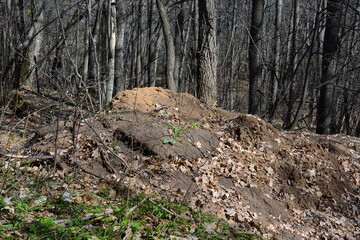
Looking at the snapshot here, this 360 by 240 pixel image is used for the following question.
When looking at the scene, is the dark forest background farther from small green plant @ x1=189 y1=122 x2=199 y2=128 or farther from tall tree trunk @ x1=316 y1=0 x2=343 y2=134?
small green plant @ x1=189 y1=122 x2=199 y2=128

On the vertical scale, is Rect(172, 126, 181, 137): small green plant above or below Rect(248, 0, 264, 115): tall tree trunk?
below

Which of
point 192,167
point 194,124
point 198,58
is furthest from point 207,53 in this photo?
point 192,167

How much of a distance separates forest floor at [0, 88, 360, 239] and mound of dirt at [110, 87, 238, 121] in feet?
0.09

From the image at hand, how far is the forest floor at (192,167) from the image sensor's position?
13.2ft

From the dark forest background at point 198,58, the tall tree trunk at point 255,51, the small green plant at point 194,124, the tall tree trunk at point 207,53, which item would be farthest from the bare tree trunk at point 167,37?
the tall tree trunk at point 255,51

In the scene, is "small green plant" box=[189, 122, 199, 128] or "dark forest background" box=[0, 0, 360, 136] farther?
"dark forest background" box=[0, 0, 360, 136]

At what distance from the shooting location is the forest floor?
4.04 metres

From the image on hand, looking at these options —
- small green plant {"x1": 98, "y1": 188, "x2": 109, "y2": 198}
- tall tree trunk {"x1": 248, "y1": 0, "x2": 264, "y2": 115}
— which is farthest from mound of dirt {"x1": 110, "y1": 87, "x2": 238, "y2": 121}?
tall tree trunk {"x1": 248, "y1": 0, "x2": 264, "y2": 115}

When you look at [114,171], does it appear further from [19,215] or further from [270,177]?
[270,177]

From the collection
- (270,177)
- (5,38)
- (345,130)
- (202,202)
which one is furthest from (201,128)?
(345,130)

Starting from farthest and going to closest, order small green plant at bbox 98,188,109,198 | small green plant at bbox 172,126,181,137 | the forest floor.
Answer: small green plant at bbox 172,126,181,137, the forest floor, small green plant at bbox 98,188,109,198

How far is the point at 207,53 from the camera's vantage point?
8367 millimetres

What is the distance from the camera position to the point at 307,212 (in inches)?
220

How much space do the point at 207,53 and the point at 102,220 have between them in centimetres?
613
